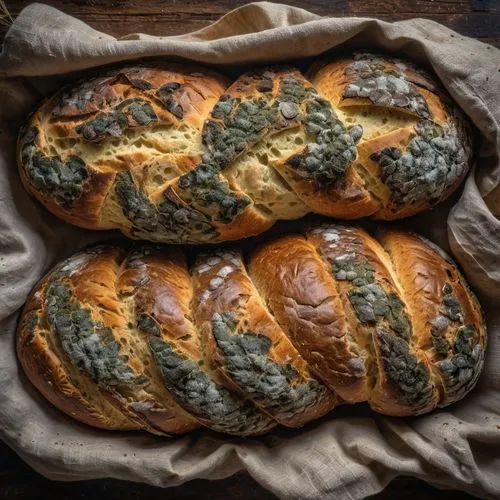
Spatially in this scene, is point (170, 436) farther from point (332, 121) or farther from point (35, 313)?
point (332, 121)

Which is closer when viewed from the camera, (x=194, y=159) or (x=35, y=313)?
(x=194, y=159)

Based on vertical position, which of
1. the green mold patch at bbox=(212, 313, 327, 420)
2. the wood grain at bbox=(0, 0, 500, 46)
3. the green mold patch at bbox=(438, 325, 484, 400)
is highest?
the wood grain at bbox=(0, 0, 500, 46)

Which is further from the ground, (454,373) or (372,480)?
(454,373)

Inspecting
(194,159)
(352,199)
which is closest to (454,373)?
(352,199)

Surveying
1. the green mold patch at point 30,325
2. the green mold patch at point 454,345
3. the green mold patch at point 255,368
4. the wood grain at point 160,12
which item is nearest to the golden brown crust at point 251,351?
the green mold patch at point 255,368

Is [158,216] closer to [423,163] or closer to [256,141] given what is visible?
[256,141]

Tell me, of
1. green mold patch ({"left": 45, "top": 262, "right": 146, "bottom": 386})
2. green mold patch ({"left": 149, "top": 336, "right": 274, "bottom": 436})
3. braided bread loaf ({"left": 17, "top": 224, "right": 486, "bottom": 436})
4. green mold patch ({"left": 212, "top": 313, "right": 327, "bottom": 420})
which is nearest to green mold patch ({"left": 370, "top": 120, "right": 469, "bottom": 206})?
braided bread loaf ({"left": 17, "top": 224, "right": 486, "bottom": 436})

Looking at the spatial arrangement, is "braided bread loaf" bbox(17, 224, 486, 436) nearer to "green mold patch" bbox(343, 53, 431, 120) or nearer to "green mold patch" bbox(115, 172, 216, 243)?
"green mold patch" bbox(115, 172, 216, 243)
